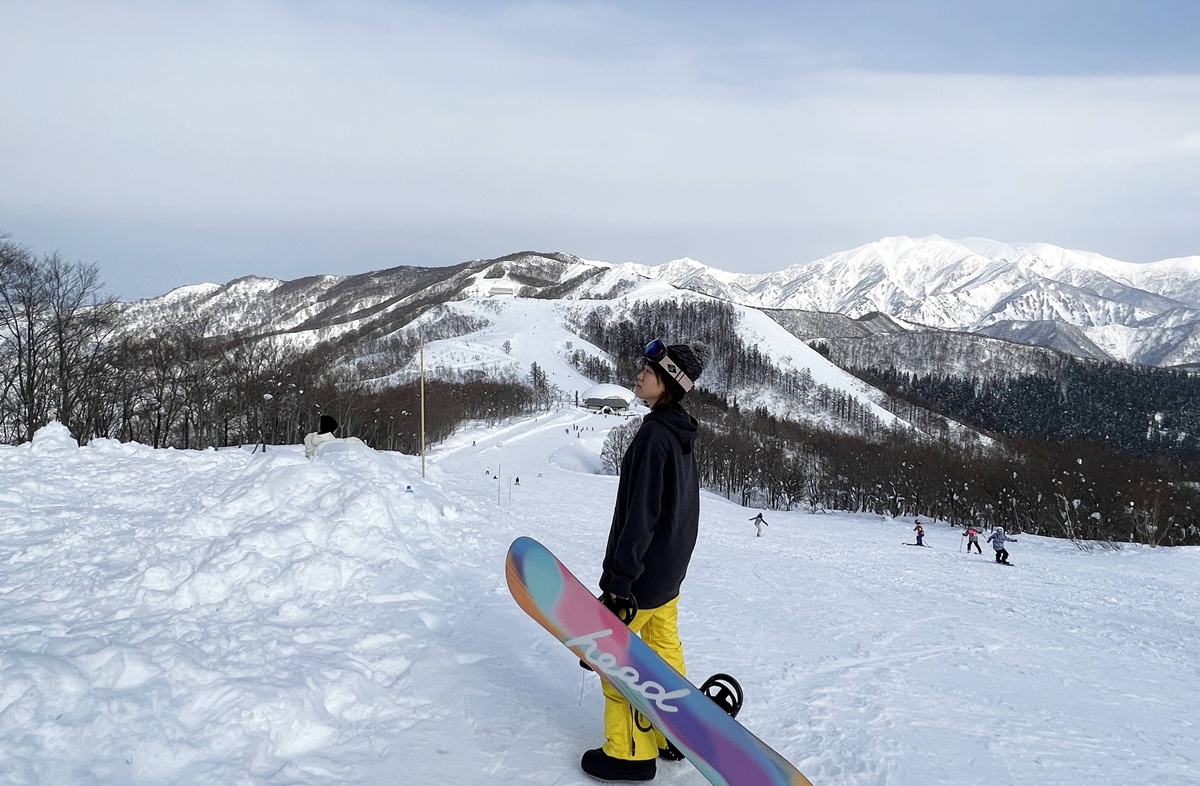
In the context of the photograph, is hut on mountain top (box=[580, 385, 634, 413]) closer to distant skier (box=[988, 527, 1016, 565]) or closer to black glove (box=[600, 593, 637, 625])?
distant skier (box=[988, 527, 1016, 565])

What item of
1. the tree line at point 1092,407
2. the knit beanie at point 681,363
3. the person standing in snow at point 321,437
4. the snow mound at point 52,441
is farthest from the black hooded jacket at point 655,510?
the tree line at point 1092,407

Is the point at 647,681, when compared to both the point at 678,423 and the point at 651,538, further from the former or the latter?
the point at 678,423

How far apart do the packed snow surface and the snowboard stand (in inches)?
18.9

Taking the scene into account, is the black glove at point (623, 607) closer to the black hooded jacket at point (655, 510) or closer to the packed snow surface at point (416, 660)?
the black hooded jacket at point (655, 510)

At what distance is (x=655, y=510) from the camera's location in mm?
3564

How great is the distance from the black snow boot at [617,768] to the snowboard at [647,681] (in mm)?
288

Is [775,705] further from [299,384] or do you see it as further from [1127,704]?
[299,384]

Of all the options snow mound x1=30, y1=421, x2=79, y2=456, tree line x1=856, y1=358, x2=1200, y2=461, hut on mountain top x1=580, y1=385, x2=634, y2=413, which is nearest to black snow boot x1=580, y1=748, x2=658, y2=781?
snow mound x1=30, y1=421, x2=79, y2=456

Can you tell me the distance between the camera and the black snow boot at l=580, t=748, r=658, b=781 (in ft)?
11.2

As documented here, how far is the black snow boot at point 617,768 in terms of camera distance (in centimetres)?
341

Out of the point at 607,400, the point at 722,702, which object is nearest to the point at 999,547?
the point at 722,702

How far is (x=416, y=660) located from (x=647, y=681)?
80.0 inches

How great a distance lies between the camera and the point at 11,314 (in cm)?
2881

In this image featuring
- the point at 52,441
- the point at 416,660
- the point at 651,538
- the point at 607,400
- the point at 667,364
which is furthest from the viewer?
the point at 607,400
